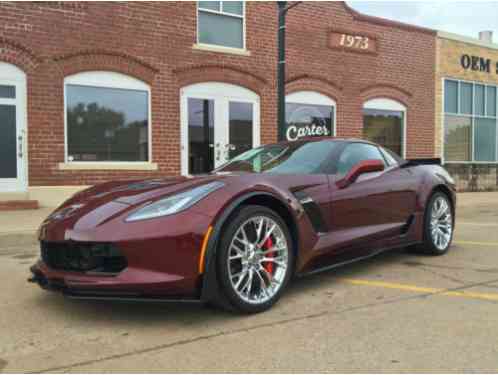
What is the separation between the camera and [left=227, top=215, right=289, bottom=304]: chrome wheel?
3414mm

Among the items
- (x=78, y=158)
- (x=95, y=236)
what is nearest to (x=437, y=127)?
(x=78, y=158)

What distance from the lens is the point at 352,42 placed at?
1402cm

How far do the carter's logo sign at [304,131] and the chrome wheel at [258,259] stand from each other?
9.28m

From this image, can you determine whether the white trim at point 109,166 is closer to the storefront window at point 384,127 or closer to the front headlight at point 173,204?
the storefront window at point 384,127

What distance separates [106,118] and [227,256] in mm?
8093

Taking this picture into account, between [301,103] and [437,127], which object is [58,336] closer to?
[301,103]

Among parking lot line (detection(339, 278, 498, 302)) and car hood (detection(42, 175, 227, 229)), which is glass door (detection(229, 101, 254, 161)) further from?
car hood (detection(42, 175, 227, 229))

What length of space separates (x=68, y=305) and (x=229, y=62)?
9.14 metres

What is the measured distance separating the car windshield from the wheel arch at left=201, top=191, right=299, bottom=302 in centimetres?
48

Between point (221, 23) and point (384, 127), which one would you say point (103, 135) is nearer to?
point (221, 23)

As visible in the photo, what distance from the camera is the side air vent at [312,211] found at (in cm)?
387

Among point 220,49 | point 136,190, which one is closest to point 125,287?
point 136,190

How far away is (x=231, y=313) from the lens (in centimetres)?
349

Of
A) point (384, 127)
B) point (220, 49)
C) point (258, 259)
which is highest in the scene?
point (220, 49)
